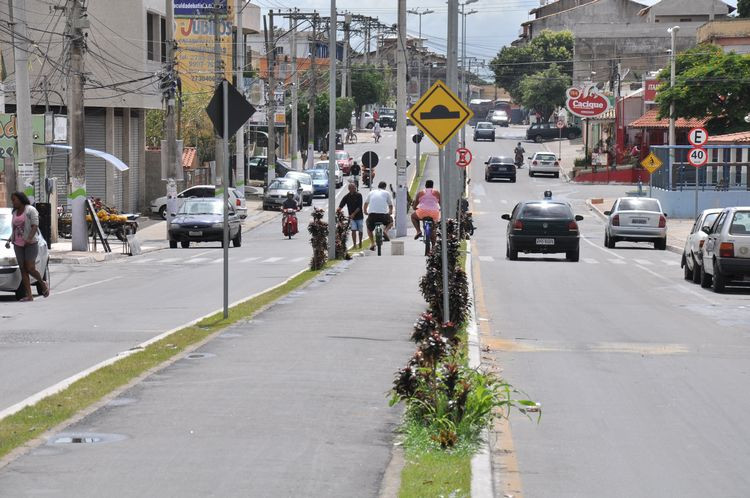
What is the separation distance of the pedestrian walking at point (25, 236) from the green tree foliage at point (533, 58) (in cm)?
11225

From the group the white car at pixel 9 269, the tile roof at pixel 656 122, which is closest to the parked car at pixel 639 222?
the white car at pixel 9 269

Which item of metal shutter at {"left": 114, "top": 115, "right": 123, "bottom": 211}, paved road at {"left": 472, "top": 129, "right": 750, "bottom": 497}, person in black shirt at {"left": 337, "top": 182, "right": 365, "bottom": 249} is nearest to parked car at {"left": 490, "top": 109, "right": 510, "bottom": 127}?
metal shutter at {"left": 114, "top": 115, "right": 123, "bottom": 211}

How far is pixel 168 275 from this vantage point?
29.1m

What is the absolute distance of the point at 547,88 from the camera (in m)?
127

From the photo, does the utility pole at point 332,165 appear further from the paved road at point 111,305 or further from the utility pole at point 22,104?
the utility pole at point 22,104

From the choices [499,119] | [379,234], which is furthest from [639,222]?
[499,119]

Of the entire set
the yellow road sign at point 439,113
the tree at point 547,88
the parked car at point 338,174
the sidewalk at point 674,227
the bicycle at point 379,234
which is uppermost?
the tree at point 547,88

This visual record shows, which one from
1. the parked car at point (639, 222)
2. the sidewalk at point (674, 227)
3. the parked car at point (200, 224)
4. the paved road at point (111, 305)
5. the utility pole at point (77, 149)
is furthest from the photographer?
the sidewalk at point (674, 227)

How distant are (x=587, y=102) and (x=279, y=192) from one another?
3151 centimetres

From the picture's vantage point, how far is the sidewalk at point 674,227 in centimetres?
4234

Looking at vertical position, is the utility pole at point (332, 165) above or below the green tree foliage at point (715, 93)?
below

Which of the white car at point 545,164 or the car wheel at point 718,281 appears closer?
the car wheel at point 718,281

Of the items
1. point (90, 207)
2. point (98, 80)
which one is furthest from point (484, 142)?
point (90, 207)

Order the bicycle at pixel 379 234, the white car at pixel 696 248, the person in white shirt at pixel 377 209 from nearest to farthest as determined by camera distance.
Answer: the white car at pixel 696 248 < the bicycle at pixel 379 234 < the person in white shirt at pixel 377 209
